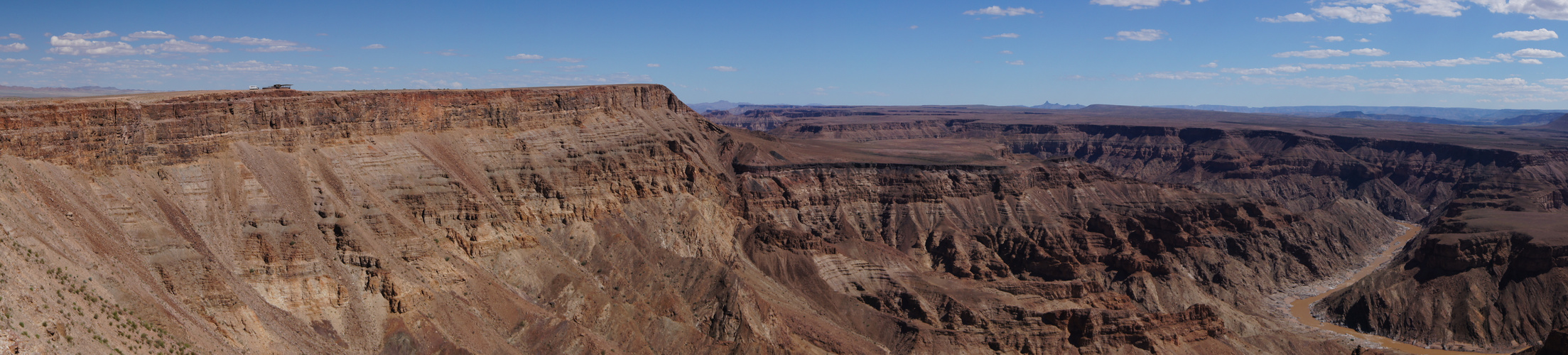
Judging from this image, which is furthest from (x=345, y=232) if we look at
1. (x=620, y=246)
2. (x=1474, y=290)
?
(x=1474, y=290)

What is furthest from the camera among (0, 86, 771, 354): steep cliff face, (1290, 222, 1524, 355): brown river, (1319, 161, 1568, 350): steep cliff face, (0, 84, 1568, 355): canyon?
(1319, 161, 1568, 350): steep cliff face

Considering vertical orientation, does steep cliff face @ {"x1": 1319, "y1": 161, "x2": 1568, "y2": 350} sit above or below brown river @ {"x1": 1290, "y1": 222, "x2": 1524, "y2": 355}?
above

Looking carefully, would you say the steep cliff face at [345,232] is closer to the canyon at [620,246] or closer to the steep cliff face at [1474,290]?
the canyon at [620,246]

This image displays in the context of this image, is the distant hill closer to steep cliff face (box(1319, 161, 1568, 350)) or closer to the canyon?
the canyon

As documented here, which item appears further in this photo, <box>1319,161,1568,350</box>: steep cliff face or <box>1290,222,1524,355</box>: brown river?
<box>1319,161,1568,350</box>: steep cliff face

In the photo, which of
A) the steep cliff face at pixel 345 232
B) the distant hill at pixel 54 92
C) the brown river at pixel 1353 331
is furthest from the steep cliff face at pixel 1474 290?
the distant hill at pixel 54 92

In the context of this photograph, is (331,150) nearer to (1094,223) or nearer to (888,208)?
(888,208)

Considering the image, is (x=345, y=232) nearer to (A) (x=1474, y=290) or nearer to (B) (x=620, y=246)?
(B) (x=620, y=246)

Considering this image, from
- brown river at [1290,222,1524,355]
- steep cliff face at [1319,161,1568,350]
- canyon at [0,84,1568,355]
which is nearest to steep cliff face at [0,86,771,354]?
canyon at [0,84,1568,355]
